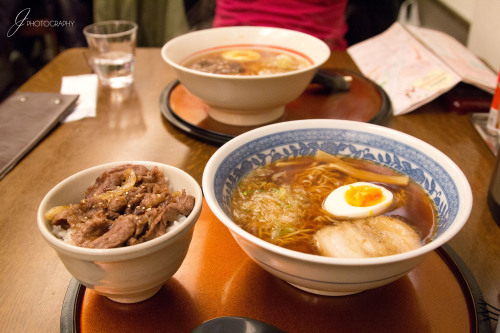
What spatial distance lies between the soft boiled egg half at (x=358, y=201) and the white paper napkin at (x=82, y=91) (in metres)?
1.23

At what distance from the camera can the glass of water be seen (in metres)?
2.09

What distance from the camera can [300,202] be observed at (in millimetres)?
1080

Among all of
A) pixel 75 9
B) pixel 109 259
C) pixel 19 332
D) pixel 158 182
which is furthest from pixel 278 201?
pixel 75 9

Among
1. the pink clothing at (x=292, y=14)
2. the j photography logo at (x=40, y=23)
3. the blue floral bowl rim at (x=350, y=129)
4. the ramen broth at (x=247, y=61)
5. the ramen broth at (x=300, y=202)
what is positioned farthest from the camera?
the j photography logo at (x=40, y=23)

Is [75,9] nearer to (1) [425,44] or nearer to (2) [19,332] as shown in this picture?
(1) [425,44]

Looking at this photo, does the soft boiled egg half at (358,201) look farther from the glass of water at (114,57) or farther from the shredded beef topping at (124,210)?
the glass of water at (114,57)

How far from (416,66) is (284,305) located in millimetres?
1523

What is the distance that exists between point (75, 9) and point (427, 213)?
3603 mm

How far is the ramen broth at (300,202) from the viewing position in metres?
0.97

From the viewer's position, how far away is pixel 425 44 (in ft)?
7.03

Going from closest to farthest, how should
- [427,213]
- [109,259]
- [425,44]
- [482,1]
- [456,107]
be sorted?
[109,259] < [427,213] < [456,107] < [425,44] < [482,1]

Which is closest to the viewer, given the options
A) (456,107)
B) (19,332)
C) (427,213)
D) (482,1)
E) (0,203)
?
(19,332)

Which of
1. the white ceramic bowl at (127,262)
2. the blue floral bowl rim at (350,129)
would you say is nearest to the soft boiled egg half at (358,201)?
the blue floral bowl rim at (350,129)

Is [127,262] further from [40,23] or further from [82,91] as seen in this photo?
[40,23]
